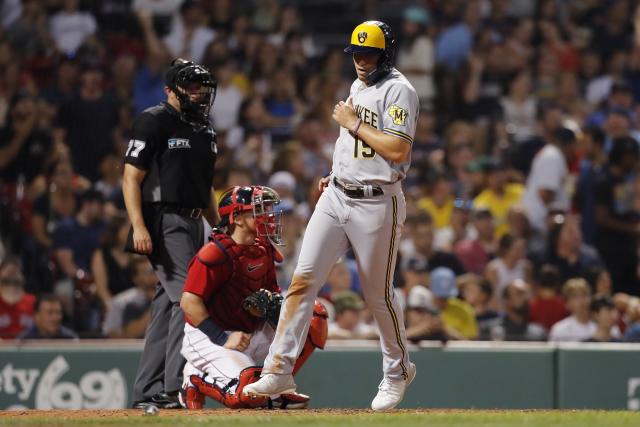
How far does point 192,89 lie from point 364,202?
150cm

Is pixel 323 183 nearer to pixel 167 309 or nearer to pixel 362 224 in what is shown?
pixel 362 224

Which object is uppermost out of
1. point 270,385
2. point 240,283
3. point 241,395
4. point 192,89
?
point 192,89

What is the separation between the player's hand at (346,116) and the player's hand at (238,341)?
1.44 m

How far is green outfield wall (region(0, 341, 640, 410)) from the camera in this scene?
9578 millimetres

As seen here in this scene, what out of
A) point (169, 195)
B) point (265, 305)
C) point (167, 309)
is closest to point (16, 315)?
point (167, 309)

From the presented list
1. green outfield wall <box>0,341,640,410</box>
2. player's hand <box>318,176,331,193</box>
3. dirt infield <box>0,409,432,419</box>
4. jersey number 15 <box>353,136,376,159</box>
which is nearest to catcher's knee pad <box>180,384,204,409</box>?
dirt infield <box>0,409,432,419</box>

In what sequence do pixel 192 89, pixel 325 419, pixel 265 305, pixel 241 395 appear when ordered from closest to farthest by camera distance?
1. pixel 325 419
2. pixel 241 395
3. pixel 265 305
4. pixel 192 89

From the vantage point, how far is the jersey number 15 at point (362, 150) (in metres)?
6.62

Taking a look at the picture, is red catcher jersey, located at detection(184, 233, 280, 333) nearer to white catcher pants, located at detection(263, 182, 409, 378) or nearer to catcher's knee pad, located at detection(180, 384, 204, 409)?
catcher's knee pad, located at detection(180, 384, 204, 409)

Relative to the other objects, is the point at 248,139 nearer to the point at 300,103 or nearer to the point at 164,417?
the point at 300,103

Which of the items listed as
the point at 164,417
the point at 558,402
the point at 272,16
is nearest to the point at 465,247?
the point at 558,402

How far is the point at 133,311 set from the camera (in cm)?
1047

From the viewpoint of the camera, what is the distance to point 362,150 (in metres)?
6.64

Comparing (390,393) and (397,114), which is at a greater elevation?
(397,114)
